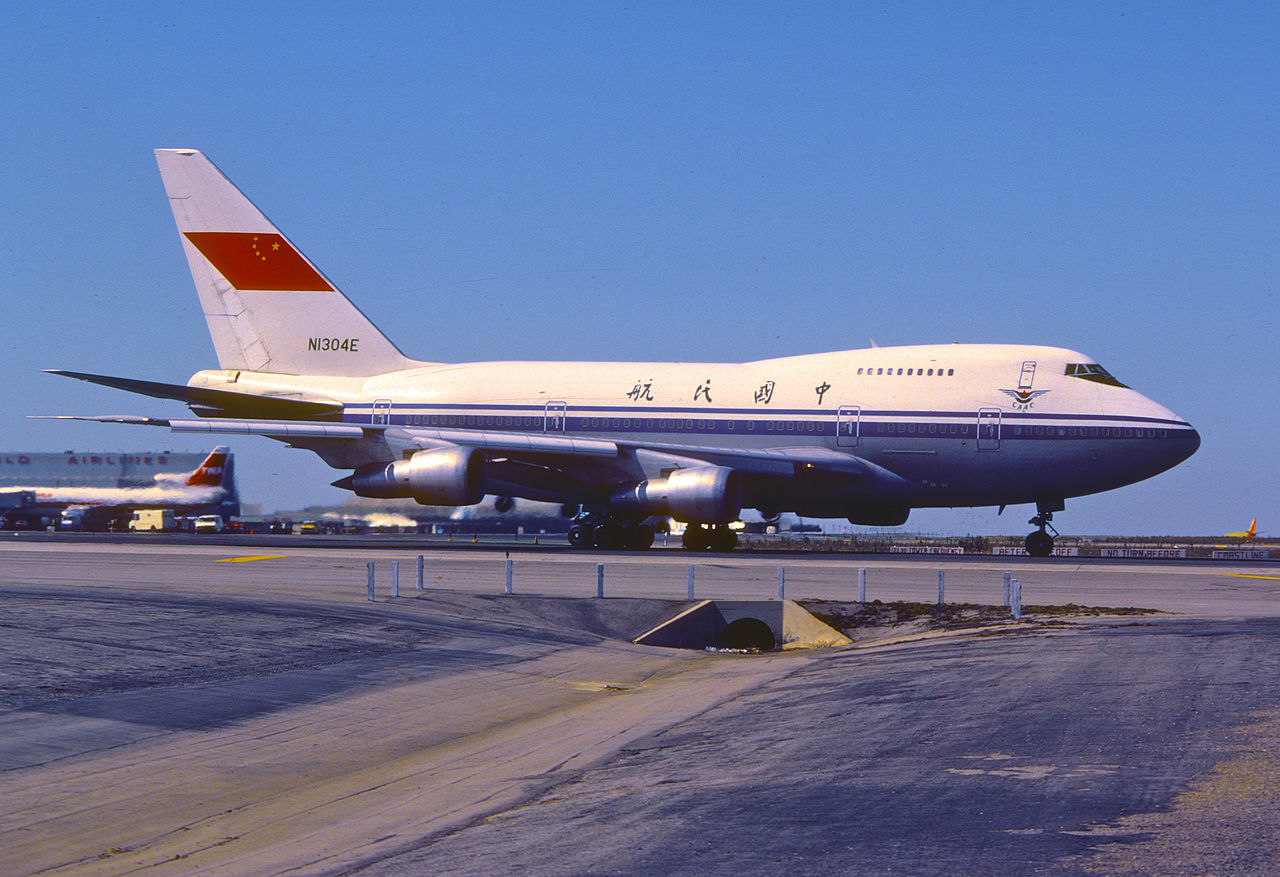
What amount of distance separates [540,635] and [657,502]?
1525 cm

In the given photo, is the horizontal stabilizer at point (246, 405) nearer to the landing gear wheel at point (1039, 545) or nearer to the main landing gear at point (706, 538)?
the main landing gear at point (706, 538)

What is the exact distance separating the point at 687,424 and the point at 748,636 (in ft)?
42.5

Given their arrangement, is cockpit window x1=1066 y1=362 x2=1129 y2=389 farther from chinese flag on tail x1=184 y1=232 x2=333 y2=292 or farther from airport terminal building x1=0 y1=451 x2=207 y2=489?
airport terminal building x1=0 y1=451 x2=207 y2=489

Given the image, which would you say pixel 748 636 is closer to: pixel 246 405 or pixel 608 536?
pixel 608 536

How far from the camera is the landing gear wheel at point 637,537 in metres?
40.3

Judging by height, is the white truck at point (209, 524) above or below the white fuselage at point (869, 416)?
below

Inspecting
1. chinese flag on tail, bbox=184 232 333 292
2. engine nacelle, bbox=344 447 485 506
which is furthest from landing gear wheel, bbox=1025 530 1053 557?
chinese flag on tail, bbox=184 232 333 292

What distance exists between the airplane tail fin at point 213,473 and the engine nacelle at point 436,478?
39.8m

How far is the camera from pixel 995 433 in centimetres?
3644

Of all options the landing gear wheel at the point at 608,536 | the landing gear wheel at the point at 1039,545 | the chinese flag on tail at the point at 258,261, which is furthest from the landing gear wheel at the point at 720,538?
the chinese flag on tail at the point at 258,261

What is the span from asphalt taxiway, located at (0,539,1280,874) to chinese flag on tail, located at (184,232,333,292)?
21.5 meters

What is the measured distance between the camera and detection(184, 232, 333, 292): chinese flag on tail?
146 feet

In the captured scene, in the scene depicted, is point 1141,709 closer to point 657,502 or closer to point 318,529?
point 657,502

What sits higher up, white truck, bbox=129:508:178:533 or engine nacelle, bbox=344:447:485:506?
engine nacelle, bbox=344:447:485:506
